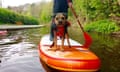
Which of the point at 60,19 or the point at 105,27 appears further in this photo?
the point at 105,27

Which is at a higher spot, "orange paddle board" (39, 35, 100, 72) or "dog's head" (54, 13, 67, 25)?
"dog's head" (54, 13, 67, 25)

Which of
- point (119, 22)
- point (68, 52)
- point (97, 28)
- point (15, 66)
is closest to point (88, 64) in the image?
point (68, 52)

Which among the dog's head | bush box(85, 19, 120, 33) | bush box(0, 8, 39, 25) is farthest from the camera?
bush box(0, 8, 39, 25)

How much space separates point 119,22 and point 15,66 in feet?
66.3

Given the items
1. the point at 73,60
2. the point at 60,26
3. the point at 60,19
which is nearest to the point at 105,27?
the point at 60,26

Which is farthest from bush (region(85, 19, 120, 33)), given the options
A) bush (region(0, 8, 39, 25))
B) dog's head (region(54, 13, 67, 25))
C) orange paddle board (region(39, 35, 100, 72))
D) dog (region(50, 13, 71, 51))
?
bush (region(0, 8, 39, 25))

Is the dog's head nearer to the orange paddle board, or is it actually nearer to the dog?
the dog

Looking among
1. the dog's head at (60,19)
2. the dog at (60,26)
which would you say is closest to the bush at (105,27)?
the dog at (60,26)

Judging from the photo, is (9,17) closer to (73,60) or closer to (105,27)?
(105,27)

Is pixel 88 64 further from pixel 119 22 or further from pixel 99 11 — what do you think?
pixel 99 11

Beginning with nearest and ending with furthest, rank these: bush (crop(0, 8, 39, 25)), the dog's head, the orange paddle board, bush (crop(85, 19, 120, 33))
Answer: the orange paddle board < the dog's head < bush (crop(85, 19, 120, 33)) < bush (crop(0, 8, 39, 25))

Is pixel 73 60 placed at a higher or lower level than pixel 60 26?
lower

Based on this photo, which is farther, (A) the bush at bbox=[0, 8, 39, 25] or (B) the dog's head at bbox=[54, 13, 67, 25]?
(A) the bush at bbox=[0, 8, 39, 25]

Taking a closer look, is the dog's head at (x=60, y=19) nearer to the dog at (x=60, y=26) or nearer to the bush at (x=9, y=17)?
the dog at (x=60, y=26)
